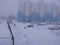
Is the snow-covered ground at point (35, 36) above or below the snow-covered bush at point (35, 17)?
below

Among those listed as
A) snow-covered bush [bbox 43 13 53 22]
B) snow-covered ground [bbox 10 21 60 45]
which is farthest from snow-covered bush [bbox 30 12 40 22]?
snow-covered ground [bbox 10 21 60 45]

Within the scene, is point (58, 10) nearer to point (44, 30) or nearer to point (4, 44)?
point (44, 30)

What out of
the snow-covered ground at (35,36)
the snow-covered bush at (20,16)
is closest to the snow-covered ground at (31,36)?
the snow-covered ground at (35,36)

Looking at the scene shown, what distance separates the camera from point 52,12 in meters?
1.57

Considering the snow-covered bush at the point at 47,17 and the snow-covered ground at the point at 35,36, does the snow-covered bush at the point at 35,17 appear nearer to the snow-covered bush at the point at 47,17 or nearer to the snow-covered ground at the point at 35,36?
the snow-covered bush at the point at 47,17

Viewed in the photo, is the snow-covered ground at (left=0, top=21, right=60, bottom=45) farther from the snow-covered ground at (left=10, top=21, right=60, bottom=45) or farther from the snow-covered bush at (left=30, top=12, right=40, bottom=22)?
the snow-covered bush at (left=30, top=12, right=40, bottom=22)

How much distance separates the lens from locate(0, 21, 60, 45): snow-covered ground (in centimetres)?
120

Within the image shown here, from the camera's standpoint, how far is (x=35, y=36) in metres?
1.29

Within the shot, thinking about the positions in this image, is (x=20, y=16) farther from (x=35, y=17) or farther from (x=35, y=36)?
(x=35, y=36)

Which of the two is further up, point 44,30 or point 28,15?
point 28,15

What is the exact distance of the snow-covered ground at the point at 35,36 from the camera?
1.25 m

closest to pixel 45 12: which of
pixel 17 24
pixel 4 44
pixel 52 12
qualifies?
pixel 52 12

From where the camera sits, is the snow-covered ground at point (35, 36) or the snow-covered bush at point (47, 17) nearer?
the snow-covered ground at point (35, 36)

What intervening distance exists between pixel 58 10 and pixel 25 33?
1.70 feet
